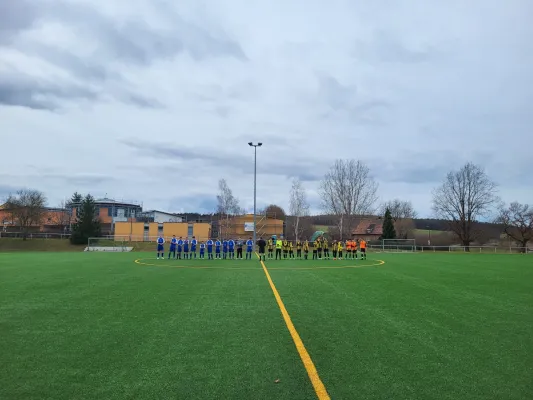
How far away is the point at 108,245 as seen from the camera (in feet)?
160

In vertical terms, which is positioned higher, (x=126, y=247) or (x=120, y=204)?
(x=120, y=204)

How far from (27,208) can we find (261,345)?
7170cm

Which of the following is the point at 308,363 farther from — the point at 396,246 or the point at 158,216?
the point at 158,216

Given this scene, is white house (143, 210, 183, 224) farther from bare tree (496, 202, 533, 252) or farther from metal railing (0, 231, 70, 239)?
bare tree (496, 202, 533, 252)

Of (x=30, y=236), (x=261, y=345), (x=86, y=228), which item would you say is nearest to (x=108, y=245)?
(x=86, y=228)

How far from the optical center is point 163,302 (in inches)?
381

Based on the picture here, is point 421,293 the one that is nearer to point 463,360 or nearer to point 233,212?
point 463,360

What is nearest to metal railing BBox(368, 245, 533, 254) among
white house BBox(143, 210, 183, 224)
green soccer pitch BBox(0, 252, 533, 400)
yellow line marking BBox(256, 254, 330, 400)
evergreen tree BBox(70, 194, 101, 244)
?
green soccer pitch BBox(0, 252, 533, 400)

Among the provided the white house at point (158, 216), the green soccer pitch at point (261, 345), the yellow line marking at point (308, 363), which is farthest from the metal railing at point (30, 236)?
the yellow line marking at point (308, 363)

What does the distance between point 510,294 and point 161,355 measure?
406 inches

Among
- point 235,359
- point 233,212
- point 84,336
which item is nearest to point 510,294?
point 235,359

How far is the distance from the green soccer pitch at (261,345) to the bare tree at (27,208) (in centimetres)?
6365

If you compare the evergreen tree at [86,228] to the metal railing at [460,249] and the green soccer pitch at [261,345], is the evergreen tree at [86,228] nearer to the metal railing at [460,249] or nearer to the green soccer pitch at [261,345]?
the metal railing at [460,249]

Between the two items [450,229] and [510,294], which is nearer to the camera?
[510,294]
